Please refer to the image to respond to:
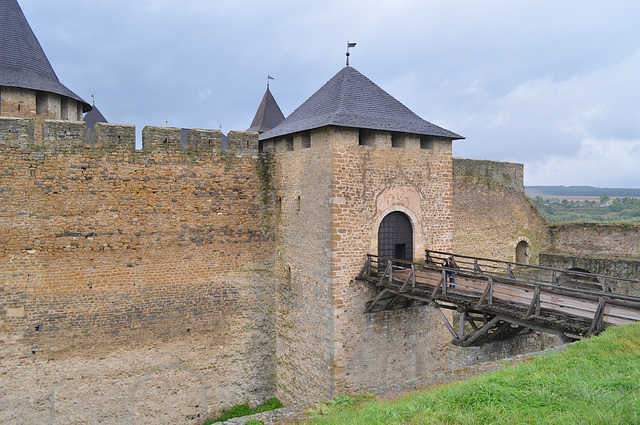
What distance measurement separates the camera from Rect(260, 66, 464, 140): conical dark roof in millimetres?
9930

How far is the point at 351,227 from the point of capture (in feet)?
32.8

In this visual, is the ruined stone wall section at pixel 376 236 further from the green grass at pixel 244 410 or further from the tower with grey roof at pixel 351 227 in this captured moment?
the green grass at pixel 244 410

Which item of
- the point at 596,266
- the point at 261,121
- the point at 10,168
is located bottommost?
the point at 596,266

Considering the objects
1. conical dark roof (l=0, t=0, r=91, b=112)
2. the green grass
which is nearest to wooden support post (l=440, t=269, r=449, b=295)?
the green grass

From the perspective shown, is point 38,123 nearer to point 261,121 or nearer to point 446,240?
point 446,240

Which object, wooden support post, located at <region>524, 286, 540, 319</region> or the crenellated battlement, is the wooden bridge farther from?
the crenellated battlement

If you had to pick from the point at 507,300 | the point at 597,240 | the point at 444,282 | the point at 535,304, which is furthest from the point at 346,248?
the point at 597,240

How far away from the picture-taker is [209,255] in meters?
11.3

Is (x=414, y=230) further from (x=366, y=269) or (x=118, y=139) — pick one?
(x=118, y=139)

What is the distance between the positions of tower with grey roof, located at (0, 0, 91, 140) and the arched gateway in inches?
342

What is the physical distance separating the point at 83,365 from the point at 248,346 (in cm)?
385

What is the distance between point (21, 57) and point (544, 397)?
13.2m

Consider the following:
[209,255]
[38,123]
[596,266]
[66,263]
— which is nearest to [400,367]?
[209,255]

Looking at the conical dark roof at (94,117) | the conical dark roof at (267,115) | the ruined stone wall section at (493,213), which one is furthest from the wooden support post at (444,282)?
the conical dark roof at (94,117)
